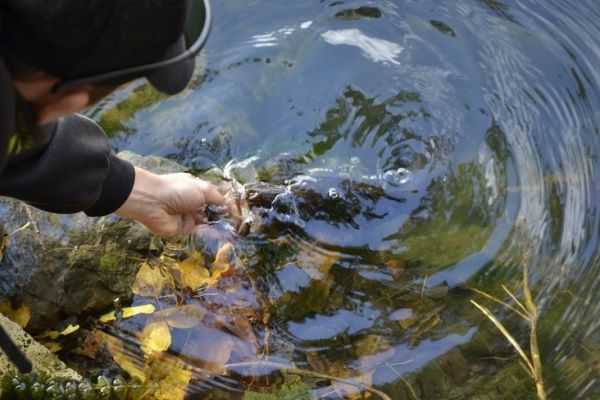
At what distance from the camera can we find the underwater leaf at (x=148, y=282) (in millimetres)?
2918

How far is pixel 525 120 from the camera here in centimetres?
351

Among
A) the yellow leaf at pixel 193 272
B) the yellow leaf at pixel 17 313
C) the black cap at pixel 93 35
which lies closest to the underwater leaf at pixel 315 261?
the yellow leaf at pixel 193 272

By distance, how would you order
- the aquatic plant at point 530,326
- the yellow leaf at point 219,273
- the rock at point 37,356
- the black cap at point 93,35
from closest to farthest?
the black cap at point 93,35 → the rock at point 37,356 → the aquatic plant at point 530,326 → the yellow leaf at point 219,273

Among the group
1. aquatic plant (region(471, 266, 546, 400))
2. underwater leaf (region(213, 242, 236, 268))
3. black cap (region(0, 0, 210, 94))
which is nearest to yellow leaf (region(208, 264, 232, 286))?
underwater leaf (region(213, 242, 236, 268))

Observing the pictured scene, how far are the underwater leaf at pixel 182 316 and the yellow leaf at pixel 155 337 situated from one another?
3 centimetres

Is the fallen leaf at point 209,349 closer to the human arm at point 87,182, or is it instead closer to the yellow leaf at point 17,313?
the human arm at point 87,182

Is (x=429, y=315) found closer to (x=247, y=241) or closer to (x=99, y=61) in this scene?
(x=247, y=241)

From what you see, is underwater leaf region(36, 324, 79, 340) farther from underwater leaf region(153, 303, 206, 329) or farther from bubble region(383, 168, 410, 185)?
bubble region(383, 168, 410, 185)

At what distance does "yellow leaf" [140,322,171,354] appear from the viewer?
2.81 meters

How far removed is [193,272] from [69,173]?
937 millimetres

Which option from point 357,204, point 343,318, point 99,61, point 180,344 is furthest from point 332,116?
point 99,61

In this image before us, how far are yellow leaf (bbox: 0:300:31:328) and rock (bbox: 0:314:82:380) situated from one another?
0.21 metres

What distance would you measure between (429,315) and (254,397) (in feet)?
2.53

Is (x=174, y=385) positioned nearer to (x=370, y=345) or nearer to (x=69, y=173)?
(x=370, y=345)
